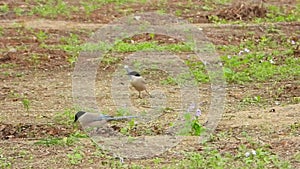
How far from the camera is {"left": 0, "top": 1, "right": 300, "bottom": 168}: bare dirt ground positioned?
6.18m

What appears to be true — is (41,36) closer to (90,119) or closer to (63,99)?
(63,99)

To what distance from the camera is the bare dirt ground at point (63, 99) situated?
618cm

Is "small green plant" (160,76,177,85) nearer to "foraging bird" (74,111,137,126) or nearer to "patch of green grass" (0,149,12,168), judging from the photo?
"foraging bird" (74,111,137,126)

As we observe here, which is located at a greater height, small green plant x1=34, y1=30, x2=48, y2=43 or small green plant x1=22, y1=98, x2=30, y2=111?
small green plant x1=22, y1=98, x2=30, y2=111

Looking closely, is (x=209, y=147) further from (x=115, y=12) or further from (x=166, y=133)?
(x=115, y=12)

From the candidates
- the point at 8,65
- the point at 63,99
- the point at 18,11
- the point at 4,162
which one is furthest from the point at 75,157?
the point at 18,11

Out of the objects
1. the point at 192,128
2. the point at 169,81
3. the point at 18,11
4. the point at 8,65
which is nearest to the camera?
the point at 192,128

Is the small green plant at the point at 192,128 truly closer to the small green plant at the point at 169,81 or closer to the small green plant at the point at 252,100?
the small green plant at the point at 252,100

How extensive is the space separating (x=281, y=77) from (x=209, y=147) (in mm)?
3593

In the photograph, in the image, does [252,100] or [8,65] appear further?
[8,65]

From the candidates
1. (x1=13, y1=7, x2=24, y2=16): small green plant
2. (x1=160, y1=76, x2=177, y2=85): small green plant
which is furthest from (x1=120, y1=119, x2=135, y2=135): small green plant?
(x1=13, y1=7, x2=24, y2=16): small green plant

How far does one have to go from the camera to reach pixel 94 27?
13.1m

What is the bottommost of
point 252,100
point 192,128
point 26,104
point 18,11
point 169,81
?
point 18,11

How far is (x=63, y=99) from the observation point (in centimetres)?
846
